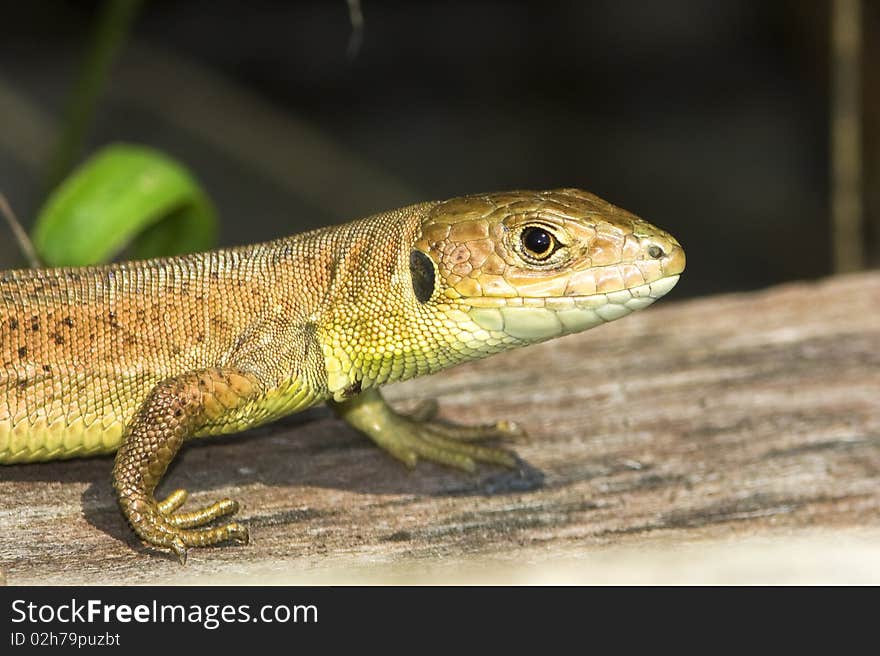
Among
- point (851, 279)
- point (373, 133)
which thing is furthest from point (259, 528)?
point (373, 133)

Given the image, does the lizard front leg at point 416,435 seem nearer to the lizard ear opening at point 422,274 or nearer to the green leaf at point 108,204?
the lizard ear opening at point 422,274

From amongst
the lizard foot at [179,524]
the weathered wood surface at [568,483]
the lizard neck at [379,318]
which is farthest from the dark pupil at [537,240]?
the lizard foot at [179,524]

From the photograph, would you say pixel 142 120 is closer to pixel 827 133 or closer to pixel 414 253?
pixel 827 133

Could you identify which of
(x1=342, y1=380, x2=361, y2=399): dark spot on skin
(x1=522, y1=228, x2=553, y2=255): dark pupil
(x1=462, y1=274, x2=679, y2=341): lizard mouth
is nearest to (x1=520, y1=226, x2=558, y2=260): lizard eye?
(x1=522, y1=228, x2=553, y2=255): dark pupil

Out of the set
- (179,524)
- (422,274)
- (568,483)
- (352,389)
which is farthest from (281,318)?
(568,483)

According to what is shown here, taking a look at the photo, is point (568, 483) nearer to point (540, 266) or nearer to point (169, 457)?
point (540, 266)

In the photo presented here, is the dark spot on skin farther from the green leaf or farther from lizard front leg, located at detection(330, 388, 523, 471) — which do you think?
the green leaf
